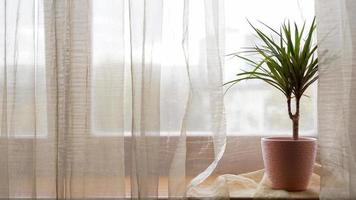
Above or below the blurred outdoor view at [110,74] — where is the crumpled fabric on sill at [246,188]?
below

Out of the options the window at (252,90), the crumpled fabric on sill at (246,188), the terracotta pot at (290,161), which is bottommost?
the crumpled fabric on sill at (246,188)

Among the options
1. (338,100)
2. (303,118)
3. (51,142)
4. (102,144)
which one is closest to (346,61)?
(338,100)

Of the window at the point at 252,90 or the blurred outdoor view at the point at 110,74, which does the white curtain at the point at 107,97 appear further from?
the window at the point at 252,90

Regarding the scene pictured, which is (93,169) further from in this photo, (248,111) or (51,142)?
(248,111)

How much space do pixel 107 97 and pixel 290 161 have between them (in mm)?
513

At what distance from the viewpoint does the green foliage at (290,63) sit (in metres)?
1.21

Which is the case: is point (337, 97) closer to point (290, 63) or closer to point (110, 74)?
point (290, 63)

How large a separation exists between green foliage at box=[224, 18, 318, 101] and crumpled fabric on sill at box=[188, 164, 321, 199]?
0.82 ft

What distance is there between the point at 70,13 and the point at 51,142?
349 mm

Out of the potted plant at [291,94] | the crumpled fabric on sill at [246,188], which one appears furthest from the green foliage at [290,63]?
the crumpled fabric on sill at [246,188]

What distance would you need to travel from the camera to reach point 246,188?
4.17ft

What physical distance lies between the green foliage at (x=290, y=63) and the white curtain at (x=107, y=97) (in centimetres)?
14

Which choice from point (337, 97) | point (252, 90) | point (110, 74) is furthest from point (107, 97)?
point (337, 97)

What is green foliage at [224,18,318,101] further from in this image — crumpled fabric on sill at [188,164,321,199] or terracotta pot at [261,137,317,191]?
crumpled fabric on sill at [188,164,321,199]
